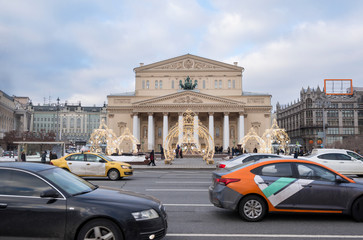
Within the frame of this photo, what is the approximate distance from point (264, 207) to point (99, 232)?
4141 millimetres

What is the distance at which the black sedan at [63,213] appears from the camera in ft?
16.3

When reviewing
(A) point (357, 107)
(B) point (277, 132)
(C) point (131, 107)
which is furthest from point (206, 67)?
(A) point (357, 107)

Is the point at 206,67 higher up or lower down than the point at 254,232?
higher up

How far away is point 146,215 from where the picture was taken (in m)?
5.26

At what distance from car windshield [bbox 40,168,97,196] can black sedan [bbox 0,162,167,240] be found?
55 mm

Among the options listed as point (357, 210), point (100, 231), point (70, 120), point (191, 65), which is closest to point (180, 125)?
point (191, 65)

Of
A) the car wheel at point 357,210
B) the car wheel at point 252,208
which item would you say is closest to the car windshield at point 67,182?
the car wheel at point 252,208

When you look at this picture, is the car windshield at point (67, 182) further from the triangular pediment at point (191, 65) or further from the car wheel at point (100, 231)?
the triangular pediment at point (191, 65)

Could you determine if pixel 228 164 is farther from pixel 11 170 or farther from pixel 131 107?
pixel 131 107

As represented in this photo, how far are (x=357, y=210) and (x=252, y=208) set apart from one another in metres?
2.44

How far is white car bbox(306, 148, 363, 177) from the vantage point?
17203mm

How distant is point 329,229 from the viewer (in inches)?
271

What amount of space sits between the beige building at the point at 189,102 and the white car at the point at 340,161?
46262 millimetres

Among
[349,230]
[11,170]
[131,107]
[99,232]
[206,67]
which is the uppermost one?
[206,67]
